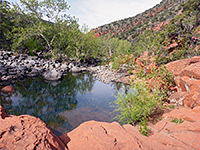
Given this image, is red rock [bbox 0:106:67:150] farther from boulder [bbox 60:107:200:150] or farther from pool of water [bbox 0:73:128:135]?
pool of water [bbox 0:73:128:135]

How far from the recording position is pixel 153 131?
514 cm

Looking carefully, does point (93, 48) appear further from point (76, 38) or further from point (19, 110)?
point (19, 110)

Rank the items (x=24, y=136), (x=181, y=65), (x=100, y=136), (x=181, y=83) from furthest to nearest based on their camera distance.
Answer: (x=181, y=65)
(x=181, y=83)
(x=100, y=136)
(x=24, y=136)

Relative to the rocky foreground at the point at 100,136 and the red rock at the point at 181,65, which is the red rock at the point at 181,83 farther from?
the rocky foreground at the point at 100,136

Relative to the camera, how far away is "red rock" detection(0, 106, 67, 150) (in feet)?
8.89

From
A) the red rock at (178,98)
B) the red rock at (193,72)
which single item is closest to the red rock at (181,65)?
the red rock at (193,72)

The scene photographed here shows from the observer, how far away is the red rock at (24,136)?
2711 mm

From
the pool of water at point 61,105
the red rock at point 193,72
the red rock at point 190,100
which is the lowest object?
the pool of water at point 61,105

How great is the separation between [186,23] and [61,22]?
2613 centimetres

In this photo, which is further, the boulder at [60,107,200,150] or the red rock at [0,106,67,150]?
the boulder at [60,107,200,150]

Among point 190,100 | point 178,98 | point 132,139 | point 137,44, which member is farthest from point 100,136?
point 137,44

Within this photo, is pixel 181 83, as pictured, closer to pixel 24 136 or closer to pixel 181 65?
pixel 181 65

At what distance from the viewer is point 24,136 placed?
2.98 meters

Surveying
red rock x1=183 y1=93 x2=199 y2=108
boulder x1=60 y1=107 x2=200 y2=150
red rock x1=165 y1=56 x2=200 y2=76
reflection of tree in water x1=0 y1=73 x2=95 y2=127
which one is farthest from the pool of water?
red rock x1=165 y1=56 x2=200 y2=76
